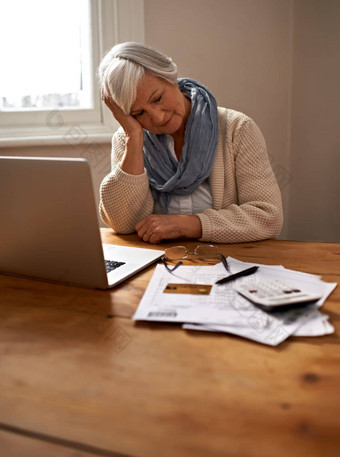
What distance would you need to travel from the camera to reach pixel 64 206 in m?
0.96

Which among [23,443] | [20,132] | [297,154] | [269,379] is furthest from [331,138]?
[23,443]

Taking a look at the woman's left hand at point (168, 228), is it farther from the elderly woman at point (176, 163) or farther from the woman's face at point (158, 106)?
the woman's face at point (158, 106)

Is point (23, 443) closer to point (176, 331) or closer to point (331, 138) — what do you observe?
point (176, 331)

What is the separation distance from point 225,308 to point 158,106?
0.88 m

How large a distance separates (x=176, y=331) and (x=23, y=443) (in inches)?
12.7

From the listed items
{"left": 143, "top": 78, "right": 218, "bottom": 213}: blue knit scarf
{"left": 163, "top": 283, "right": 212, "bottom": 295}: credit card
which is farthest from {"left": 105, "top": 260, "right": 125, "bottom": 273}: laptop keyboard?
{"left": 143, "top": 78, "right": 218, "bottom": 213}: blue knit scarf

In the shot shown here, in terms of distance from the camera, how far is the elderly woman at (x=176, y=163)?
1.46 metres

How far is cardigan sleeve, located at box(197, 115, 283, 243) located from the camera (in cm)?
143

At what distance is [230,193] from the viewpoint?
5.51 feet

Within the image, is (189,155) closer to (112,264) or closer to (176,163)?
(176,163)

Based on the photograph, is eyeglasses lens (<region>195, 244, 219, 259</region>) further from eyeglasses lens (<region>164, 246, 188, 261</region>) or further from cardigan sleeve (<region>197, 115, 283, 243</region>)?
cardigan sleeve (<region>197, 115, 283, 243</region>)

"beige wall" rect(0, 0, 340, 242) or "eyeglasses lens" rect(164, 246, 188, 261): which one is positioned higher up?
"beige wall" rect(0, 0, 340, 242)

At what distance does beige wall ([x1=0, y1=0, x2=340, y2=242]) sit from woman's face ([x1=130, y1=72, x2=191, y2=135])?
0.93m

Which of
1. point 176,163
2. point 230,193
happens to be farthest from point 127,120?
point 230,193
